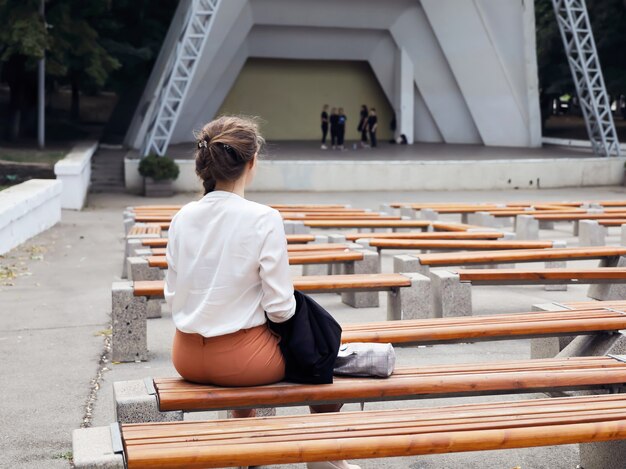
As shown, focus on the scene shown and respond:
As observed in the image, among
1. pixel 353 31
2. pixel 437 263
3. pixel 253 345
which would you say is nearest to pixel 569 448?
pixel 253 345

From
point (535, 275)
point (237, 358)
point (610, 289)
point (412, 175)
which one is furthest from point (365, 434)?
point (412, 175)

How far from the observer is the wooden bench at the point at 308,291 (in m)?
6.80

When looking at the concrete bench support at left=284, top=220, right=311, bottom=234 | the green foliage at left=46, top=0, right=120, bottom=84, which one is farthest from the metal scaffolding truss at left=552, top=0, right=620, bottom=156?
the concrete bench support at left=284, top=220, right=311, bottom=234

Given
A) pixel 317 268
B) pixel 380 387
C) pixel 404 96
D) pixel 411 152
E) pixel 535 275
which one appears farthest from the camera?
pixel 404 96

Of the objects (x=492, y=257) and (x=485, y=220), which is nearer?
(x=492, y=257)

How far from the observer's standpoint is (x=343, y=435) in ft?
11.7

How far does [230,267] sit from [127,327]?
2.95 metres

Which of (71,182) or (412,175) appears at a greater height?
(412,175)

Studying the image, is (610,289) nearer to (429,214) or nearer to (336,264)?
(336,264)

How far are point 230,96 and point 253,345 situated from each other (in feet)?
117

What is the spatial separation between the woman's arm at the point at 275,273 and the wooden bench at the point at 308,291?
2752 millimetres

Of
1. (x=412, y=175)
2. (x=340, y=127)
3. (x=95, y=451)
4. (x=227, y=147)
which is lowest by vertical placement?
(x=95, y=451)

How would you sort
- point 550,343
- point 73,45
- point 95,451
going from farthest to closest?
point 73,45, point 550,343, point 95,451

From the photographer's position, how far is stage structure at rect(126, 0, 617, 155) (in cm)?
2986
